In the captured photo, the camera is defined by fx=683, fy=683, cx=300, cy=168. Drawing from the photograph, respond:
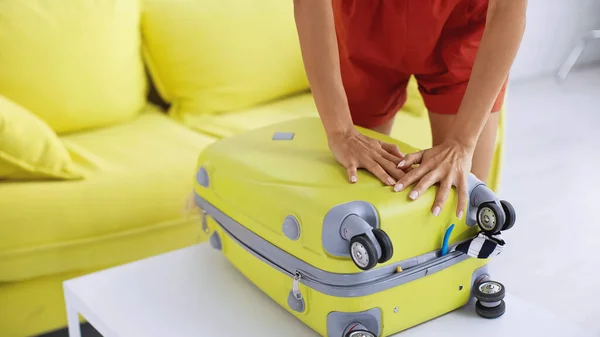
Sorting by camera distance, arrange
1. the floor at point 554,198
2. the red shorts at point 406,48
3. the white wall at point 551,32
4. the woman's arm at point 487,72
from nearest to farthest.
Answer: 1. the woman's arm at point 487,72
2. the red shorts at point 406,48
3. the floor at point 554,198
4. the white wall at point 551,32

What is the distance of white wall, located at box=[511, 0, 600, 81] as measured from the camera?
3715 mm

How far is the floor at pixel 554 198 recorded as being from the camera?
1746 millimetres

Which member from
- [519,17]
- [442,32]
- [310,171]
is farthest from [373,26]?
[310,171]

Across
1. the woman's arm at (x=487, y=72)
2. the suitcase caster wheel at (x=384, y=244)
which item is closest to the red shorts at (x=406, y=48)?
the woman's arm at (x=487, y=72)

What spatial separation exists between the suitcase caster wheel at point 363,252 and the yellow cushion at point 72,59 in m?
A: 1.10

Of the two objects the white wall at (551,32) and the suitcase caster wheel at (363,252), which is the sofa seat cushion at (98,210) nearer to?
the suitcase caster wheel at (363,252)

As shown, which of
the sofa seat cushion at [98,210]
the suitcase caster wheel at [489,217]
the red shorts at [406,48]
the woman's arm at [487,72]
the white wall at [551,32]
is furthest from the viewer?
the white wall at [551,32]

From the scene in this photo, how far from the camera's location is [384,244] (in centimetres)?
85

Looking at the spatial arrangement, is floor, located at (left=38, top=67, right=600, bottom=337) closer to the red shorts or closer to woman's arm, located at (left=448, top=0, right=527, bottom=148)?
woman's arm, located at (left=448, top=0, right=527, bottom=148)

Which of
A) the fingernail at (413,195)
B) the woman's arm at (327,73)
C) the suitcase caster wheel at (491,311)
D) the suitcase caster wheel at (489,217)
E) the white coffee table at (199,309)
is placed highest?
the woman's arm at (327,73)

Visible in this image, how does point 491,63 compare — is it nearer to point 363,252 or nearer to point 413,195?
point 413,195

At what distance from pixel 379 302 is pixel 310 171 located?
0.21 m

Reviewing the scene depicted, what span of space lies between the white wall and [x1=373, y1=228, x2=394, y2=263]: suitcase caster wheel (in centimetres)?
306

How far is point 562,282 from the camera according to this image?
5.85ft
